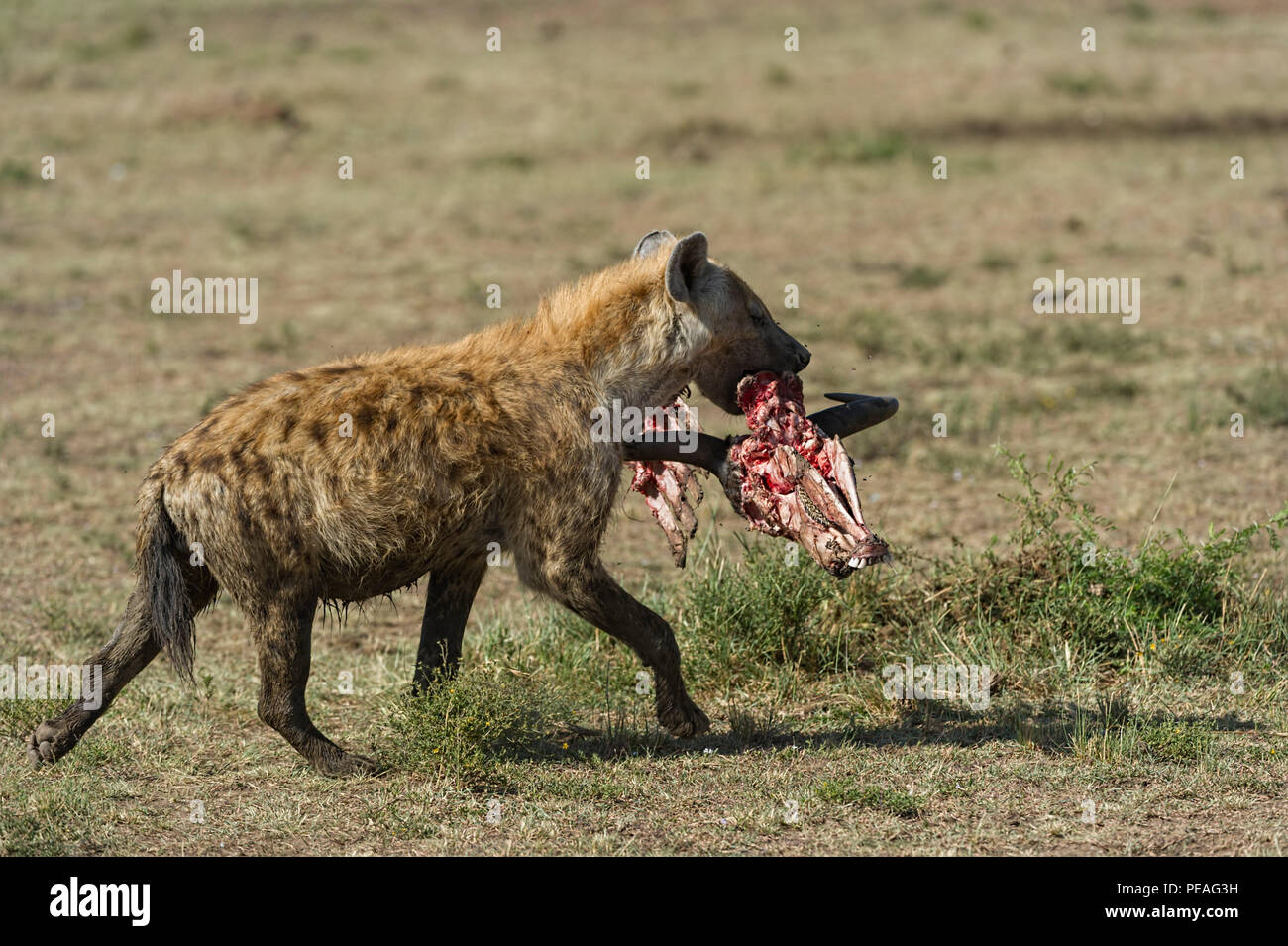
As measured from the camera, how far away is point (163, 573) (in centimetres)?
536

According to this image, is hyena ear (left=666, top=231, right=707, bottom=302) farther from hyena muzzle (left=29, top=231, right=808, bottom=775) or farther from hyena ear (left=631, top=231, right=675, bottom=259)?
hyena ear (left=631, top=231, right=675, bottom=259)

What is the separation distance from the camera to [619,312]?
5801 mm

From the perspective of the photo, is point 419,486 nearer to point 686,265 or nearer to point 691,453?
point 691,453

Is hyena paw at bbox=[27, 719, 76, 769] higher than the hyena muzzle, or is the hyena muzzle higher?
the hyena muzzle

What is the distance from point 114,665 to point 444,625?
1.17 meters

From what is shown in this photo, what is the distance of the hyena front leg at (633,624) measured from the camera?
5527 millimetres

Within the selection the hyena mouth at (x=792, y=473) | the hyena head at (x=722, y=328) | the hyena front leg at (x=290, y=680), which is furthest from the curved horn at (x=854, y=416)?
the hyena front leg at (x=290, y=680)

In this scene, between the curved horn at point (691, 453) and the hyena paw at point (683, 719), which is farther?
the hyena paw at point (683, 719)

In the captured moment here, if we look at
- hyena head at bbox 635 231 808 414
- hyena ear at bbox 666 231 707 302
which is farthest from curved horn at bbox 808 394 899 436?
hyena ear at bbox 666 231 707 302

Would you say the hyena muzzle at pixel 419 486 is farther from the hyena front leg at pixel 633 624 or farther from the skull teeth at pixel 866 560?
the skull teeth at pixel 866 560

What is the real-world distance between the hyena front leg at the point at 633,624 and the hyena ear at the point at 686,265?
1.01m

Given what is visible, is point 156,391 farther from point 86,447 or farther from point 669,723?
point 669,723

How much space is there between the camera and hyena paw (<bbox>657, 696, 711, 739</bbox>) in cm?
587
